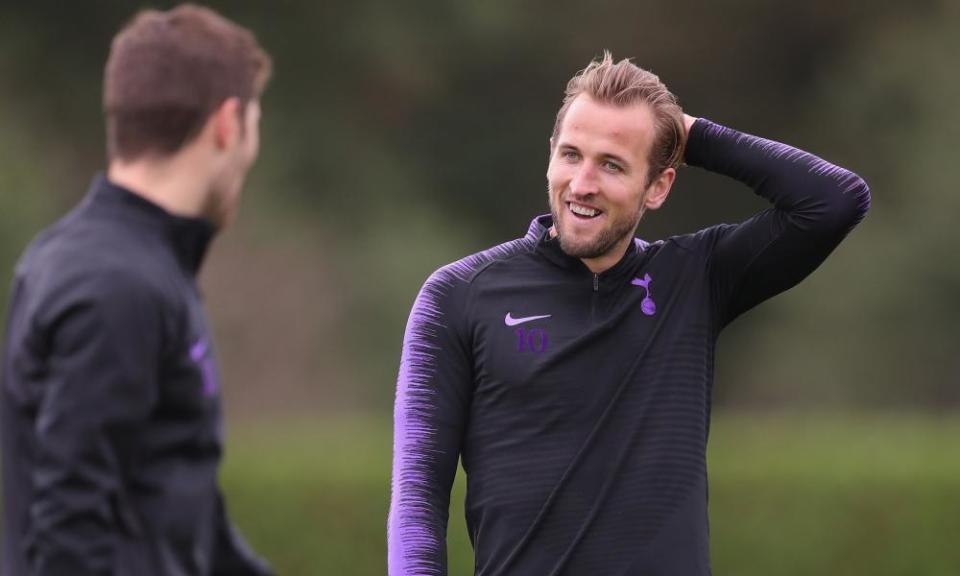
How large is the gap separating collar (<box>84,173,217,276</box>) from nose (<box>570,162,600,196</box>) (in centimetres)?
140

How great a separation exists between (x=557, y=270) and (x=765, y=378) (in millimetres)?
16613

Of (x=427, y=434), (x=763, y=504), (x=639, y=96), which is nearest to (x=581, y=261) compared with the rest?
(x=639, y=96)

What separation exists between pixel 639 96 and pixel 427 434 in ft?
3.64

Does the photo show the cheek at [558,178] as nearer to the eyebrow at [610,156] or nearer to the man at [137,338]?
the eyebrow at [610,156]

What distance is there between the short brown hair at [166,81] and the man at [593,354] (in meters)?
1.32

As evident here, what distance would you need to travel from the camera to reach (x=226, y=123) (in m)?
3.64

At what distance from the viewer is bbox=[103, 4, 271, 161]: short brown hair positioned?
3.55 meters

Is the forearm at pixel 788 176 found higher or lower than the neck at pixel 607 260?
higher

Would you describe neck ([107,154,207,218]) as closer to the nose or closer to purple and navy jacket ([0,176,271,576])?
purple and navy jacket ([0,176,271,576])

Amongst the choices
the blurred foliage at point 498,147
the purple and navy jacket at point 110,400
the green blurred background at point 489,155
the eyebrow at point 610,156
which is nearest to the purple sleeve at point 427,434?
the eyebrow at point 610,156

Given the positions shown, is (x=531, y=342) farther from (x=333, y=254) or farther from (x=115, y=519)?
(x=333, y=254)

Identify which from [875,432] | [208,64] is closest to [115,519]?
[208,64]

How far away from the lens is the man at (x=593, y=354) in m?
4.58

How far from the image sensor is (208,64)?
11.8ft
